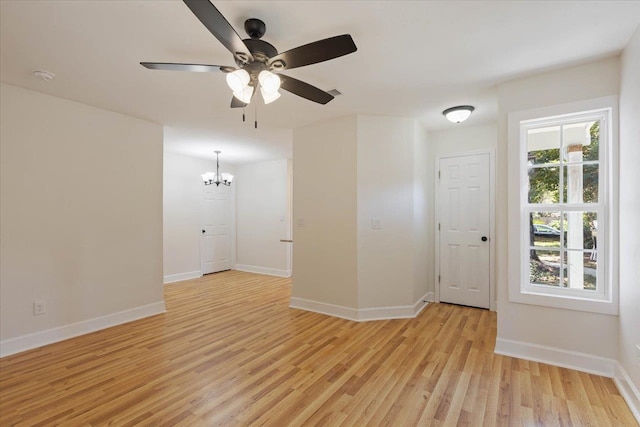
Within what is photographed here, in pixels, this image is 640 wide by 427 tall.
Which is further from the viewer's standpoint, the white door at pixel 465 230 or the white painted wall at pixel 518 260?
the white door at pixel 465 230

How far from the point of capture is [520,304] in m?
2.70

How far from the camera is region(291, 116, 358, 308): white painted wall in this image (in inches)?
147

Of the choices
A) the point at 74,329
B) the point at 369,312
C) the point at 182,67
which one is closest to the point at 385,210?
the point at 369,312

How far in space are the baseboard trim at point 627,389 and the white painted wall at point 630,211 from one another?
2 cm

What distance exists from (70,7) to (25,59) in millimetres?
1001

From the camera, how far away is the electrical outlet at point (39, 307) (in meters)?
2.93

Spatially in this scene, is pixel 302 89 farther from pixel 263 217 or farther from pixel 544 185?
pixel 263 217

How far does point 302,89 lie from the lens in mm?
2119

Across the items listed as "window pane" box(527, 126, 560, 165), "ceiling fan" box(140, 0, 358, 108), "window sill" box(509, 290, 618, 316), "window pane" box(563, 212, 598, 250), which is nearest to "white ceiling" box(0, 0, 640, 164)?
"ceiling fan" box(140, 0, 358, 108)

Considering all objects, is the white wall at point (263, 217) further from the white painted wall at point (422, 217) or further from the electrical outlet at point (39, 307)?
the electrical outlet at point (39, 307)

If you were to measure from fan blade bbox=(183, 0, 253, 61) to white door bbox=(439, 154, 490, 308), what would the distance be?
11.5 ft

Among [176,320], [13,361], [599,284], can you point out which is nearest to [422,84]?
[599,284]

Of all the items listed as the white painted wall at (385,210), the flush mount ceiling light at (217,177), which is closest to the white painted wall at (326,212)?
the white painted wall at (385,210)

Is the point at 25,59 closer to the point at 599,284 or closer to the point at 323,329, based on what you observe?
the point at 323,329
